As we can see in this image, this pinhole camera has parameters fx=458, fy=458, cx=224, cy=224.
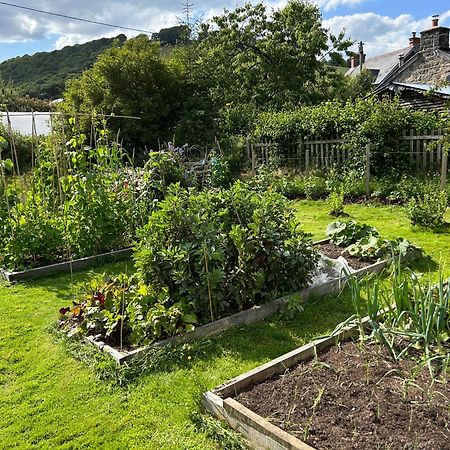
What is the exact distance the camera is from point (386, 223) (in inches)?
308

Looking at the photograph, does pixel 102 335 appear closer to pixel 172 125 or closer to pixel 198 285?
pixel 198 285

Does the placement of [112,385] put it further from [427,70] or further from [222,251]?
[427,70]

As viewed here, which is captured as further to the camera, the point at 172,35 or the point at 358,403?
the point at 172,35

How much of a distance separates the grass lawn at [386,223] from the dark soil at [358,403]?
9.45 feet

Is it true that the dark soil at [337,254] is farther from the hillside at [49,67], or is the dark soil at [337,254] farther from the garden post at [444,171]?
Answer: the hillside at [49,67]

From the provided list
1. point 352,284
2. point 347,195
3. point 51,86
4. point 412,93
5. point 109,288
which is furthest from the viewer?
point 51,86

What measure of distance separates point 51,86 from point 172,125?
25.9ft

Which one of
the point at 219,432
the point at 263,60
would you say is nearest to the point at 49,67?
the point at 263,60

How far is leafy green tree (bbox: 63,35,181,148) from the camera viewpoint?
50.6 ft

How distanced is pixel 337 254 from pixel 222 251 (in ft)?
7.57

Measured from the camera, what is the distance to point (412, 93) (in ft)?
46.1

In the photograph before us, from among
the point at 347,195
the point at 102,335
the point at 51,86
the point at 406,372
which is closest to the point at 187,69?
the point at 51,86

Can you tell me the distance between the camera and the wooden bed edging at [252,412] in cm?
233

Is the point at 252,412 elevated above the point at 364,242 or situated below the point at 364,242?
below
